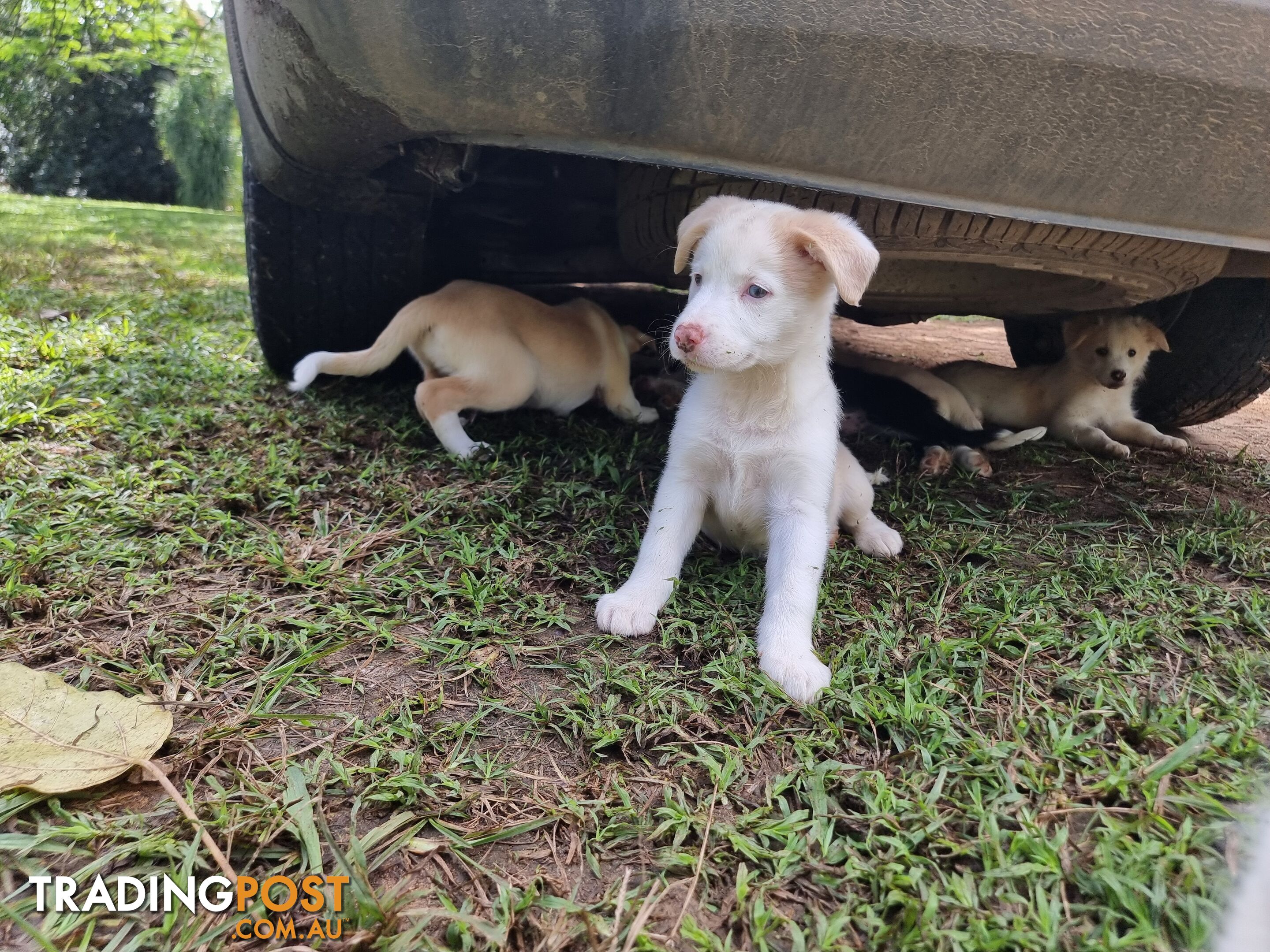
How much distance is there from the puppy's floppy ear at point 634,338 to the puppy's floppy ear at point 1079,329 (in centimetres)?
191

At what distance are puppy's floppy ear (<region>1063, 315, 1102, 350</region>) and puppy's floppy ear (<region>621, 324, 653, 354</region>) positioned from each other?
1910 millimetres

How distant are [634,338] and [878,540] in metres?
1.71

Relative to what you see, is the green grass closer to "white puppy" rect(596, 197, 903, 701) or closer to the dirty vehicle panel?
"white puppy" rect(596, 197, 903, 701)

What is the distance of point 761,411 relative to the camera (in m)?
1.98

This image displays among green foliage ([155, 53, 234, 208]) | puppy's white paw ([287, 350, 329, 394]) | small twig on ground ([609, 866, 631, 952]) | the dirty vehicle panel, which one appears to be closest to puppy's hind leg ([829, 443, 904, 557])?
the dirty vehicle panel

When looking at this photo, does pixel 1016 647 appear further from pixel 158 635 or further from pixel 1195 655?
pixel 158 635

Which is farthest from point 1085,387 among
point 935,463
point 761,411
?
point 761,411

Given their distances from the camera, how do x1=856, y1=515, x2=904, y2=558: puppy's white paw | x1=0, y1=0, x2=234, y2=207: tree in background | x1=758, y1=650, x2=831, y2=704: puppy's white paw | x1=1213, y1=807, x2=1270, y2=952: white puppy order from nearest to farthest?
x1=1213, y1=807, x2=1270, y2=952: white puppy, x1=758, y1=650, x2=831, y2=704: puppy's white paw, x1=856, y1=515, x2=904, y2=558: puppy's white paw, x1=0, y1=0, x2=234, y2=207: tree in background

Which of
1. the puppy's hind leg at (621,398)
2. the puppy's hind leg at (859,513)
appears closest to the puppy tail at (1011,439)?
the puppy's hind leg at (859,513)

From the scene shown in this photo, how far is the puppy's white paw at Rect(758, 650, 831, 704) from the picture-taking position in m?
1.47

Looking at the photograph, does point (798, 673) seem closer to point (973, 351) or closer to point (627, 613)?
point (627, 613)

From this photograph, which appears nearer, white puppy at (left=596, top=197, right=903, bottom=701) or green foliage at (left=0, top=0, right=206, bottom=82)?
white puppy at (left=596, top=197, right=903, bottom=701)

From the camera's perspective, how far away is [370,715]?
139 centimetres

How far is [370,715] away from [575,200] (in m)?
2.41
